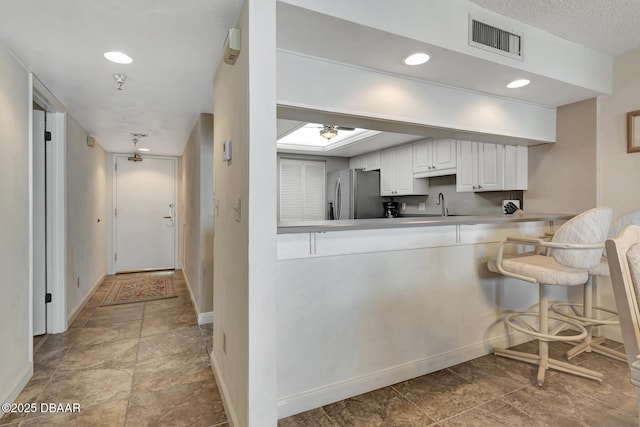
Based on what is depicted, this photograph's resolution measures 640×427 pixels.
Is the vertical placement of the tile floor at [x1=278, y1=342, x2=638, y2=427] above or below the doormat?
below

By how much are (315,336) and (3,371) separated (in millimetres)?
1851

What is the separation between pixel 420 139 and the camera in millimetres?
4402

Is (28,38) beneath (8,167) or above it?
above

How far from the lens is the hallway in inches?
71.3

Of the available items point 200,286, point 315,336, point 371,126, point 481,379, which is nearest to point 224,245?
point 315,336

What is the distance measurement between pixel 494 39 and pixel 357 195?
3410 millimetres

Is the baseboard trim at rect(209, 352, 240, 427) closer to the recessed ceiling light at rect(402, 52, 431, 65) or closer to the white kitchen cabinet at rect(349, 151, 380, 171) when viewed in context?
the recessed ceiling light at rect(402, 52, 431, 65)

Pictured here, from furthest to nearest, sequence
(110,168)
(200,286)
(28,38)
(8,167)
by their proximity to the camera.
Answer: (110,168), (200,286), (8,167), (28,38)

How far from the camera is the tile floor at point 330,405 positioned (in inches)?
68.9

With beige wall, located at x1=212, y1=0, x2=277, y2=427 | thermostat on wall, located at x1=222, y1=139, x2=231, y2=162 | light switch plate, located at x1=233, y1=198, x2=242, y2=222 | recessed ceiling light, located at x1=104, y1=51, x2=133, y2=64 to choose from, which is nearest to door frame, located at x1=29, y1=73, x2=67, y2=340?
recessed ceiling light, located at x1=104, y1=51, x2=133, y2=64

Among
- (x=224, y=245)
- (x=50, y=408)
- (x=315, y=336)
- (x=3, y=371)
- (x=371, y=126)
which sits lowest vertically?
(x=50, y=408)

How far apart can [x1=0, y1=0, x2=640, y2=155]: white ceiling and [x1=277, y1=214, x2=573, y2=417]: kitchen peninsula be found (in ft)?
3.37

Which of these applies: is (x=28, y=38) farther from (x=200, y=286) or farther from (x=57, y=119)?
(x=200, y=286)

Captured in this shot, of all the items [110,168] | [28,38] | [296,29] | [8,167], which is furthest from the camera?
[110,168]
